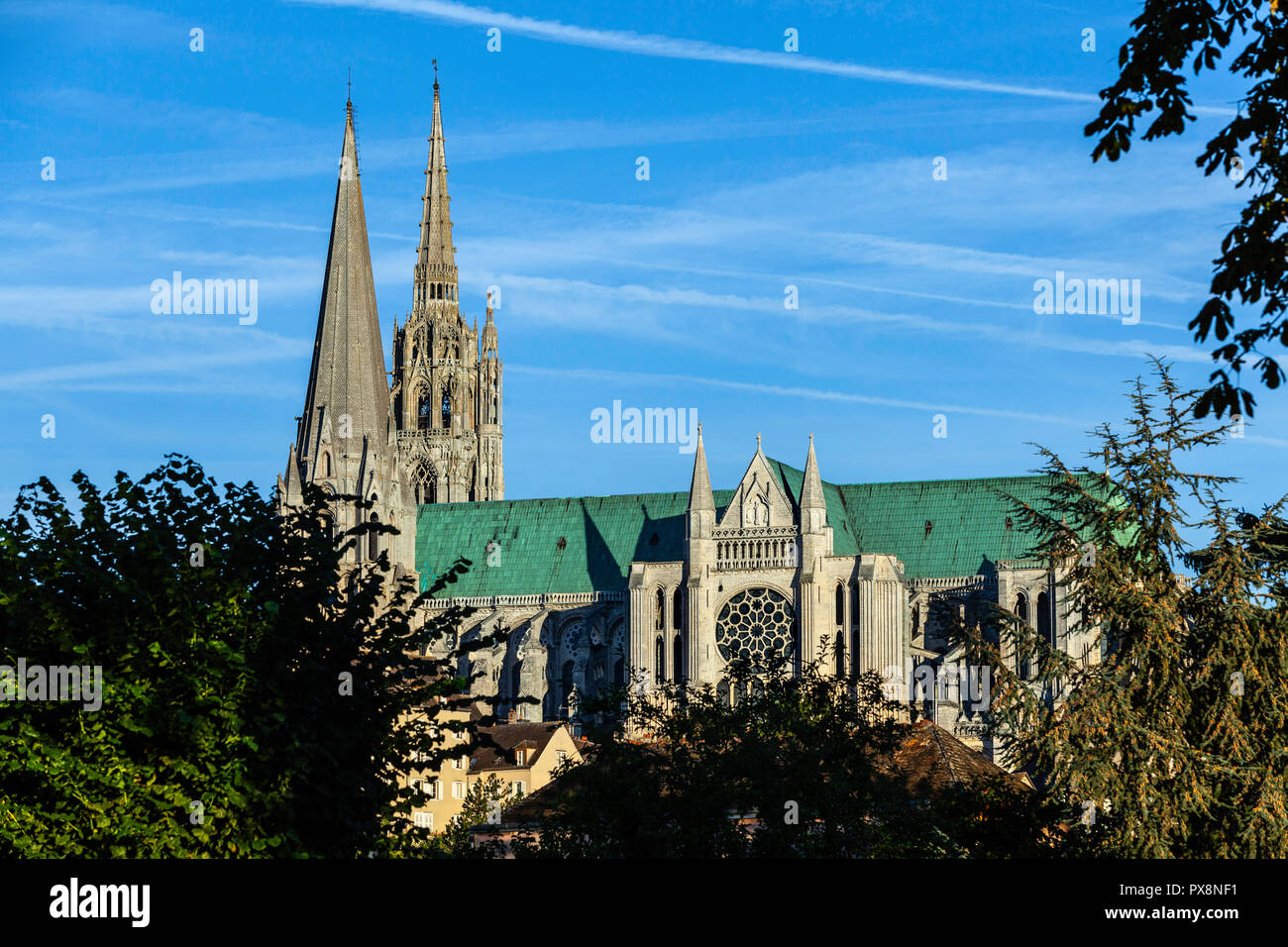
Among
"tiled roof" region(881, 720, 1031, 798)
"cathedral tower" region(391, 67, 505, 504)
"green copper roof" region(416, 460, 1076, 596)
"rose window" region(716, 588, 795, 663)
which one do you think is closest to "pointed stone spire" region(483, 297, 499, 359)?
"cathedral tower" region(391, 67, 505, 504)

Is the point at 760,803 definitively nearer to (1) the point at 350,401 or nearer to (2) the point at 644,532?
(2) the point at 644,532

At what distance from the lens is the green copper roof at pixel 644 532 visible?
9988 centimetres

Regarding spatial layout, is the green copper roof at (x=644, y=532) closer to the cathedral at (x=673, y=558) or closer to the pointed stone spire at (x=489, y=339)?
the cathedral at (x=673, y=558)

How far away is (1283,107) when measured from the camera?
674 inches

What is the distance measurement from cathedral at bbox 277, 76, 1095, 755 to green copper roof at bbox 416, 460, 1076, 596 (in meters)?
0.11

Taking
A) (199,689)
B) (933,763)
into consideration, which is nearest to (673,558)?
(933,763)

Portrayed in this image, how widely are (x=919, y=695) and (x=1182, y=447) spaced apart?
58477 millimetres

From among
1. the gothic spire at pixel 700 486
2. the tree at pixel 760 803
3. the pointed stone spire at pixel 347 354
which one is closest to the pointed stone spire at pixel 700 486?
the gothic spire at pixel 700 486

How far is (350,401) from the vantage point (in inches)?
4437

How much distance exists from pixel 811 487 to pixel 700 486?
6.00 m

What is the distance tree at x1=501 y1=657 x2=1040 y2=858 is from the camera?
36812 millimetres

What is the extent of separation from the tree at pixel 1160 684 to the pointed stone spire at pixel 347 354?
7959 centimetres
